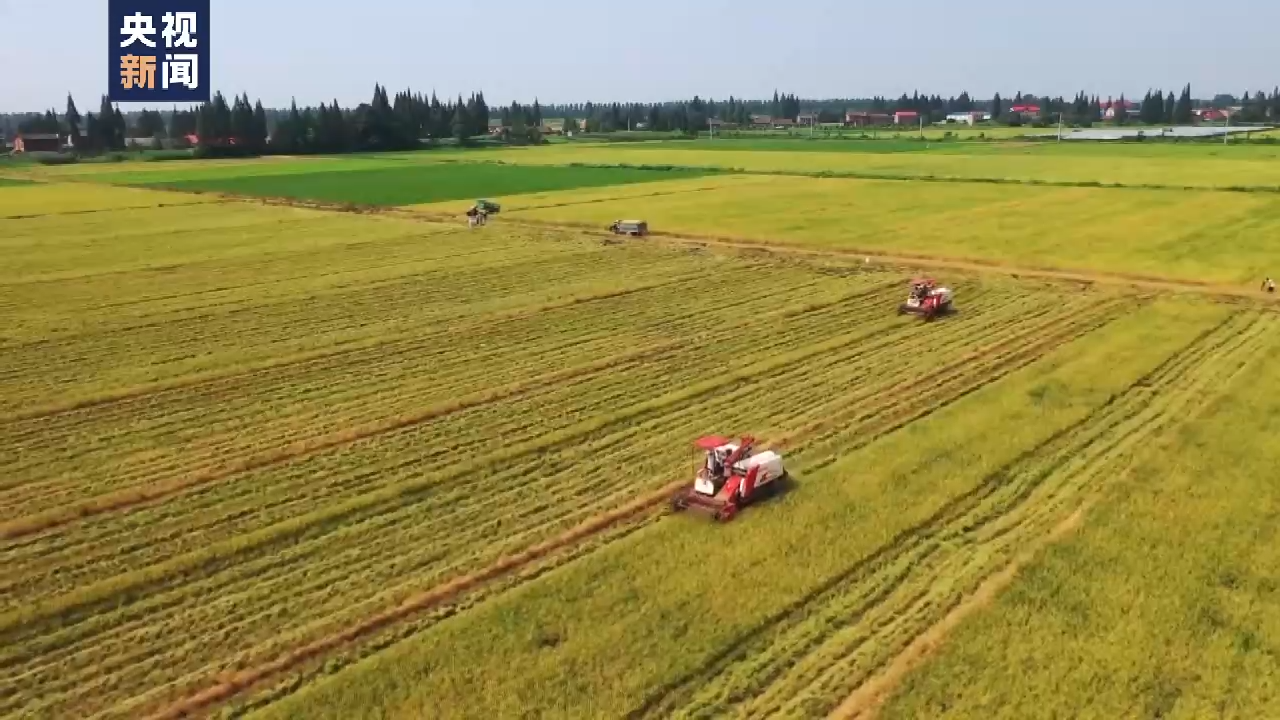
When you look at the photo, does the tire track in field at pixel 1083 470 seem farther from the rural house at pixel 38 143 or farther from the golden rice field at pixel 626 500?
the rural house at pixel 38 143

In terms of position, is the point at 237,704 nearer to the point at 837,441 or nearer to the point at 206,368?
the point at 837,441

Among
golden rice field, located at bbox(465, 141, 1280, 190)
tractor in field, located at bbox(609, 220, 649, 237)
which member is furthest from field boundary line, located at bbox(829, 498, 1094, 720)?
golden rice field, located at bbox(465, 141, 1280, 190)

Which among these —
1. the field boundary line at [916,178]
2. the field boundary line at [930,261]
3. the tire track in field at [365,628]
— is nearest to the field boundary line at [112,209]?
the field boundary line at [930,261]

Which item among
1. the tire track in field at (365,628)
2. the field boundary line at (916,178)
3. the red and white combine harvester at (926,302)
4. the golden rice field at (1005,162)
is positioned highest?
the golden rice field at (1005,162)

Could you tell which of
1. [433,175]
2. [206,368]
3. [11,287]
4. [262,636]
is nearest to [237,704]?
[262,636]

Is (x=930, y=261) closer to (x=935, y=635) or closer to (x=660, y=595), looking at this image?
(x=935, y=635)

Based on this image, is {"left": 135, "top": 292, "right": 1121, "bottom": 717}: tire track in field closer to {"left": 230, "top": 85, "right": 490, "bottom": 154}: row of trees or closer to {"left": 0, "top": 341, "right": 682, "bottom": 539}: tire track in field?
{"left": 0, "top": 341, "right": 682, "bottom": 539}: tire track in field

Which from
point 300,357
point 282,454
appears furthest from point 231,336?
point 282,454
